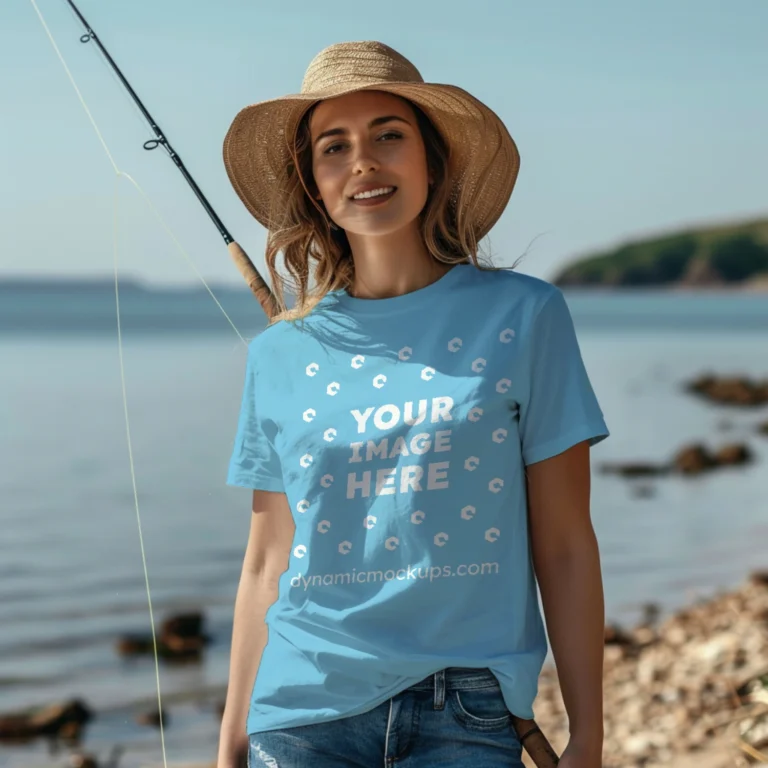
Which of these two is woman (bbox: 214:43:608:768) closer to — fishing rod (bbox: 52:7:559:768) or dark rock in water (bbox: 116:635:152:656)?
fishing rod (bbox: 52:7:559:768)

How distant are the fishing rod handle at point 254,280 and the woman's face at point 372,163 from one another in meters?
0.28

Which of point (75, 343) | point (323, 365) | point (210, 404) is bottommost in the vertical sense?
point (323, 365)

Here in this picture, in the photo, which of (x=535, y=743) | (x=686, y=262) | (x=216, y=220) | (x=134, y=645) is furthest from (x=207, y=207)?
(x=686, y=262)

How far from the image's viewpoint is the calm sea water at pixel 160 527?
612cm

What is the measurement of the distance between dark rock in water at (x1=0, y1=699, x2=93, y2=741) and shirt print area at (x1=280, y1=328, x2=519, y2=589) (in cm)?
378

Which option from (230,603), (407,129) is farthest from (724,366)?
(407,129)

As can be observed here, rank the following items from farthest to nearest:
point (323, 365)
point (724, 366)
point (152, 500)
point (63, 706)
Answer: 1. point (724, 366)
2. point (152, 500)
3. point (63, 706)
4. point (323, 365)

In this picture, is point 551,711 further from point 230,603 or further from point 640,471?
point 640,471

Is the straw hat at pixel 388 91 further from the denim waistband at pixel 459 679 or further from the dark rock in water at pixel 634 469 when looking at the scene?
the dark rock in water at pixel 634 469

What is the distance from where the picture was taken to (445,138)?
2385 mm

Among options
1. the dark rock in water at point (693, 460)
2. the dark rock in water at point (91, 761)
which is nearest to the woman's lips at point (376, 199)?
the dark rock in water at point (91, 761)

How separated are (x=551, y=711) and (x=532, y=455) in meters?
3.27

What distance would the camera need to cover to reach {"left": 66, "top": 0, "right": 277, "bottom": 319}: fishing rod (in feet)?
8.41

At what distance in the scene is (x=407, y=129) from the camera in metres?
2.28
